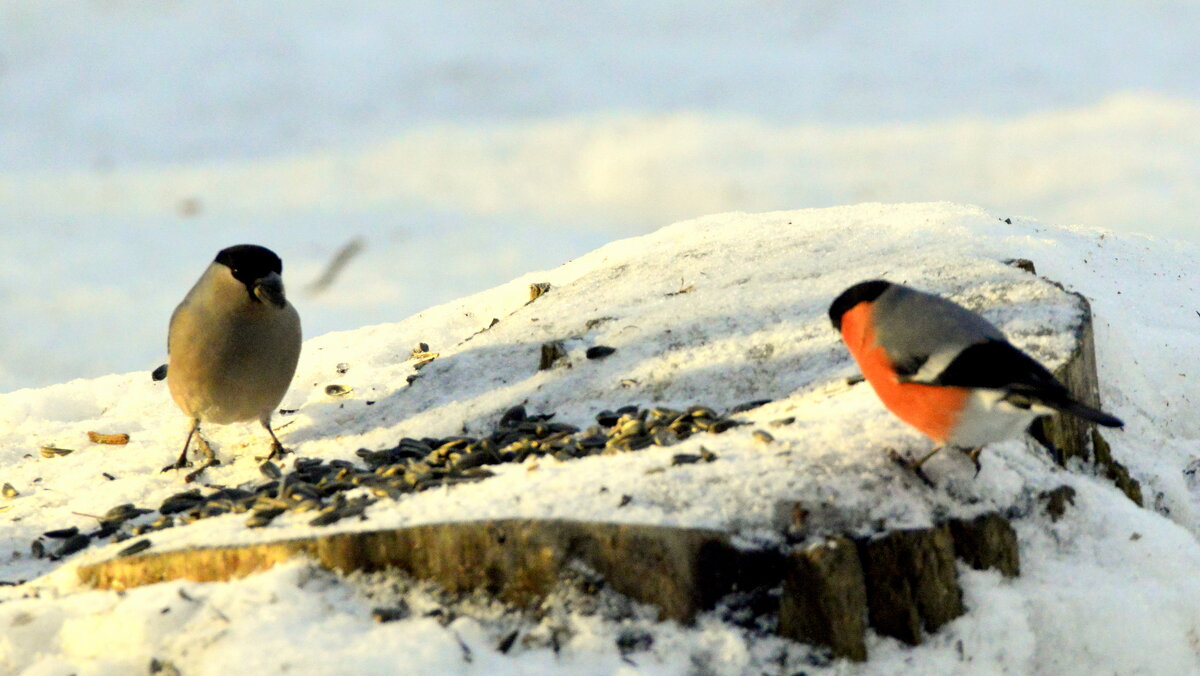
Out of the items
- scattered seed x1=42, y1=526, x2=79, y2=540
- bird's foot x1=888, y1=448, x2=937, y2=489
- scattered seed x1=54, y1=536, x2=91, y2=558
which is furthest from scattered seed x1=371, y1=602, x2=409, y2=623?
scattered seed x1=42, y1=526, x2=79, y2=540

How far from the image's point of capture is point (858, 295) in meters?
4.14

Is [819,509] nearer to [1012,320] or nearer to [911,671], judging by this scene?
[911,671]

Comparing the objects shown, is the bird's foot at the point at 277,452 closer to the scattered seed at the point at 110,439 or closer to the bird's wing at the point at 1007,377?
the scattered seed at the point at 110,439

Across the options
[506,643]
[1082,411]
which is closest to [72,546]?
[506,643]

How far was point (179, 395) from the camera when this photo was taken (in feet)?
21.7

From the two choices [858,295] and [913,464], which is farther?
[858,295]

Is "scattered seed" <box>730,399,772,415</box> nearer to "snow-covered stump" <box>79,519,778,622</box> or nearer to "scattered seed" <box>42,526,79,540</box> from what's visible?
"snow-covered stump" <box>79,519,778,622</box>

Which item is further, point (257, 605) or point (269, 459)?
point (269, 459)

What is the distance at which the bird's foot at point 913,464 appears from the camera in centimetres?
383

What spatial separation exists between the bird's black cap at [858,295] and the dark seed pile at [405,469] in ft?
2.05

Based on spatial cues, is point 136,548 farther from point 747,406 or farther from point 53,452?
point 53,452

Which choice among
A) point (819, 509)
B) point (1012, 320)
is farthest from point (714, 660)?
point (1012, 320)

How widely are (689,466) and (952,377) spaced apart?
3.03ft

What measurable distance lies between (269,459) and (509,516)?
365 centimetres
